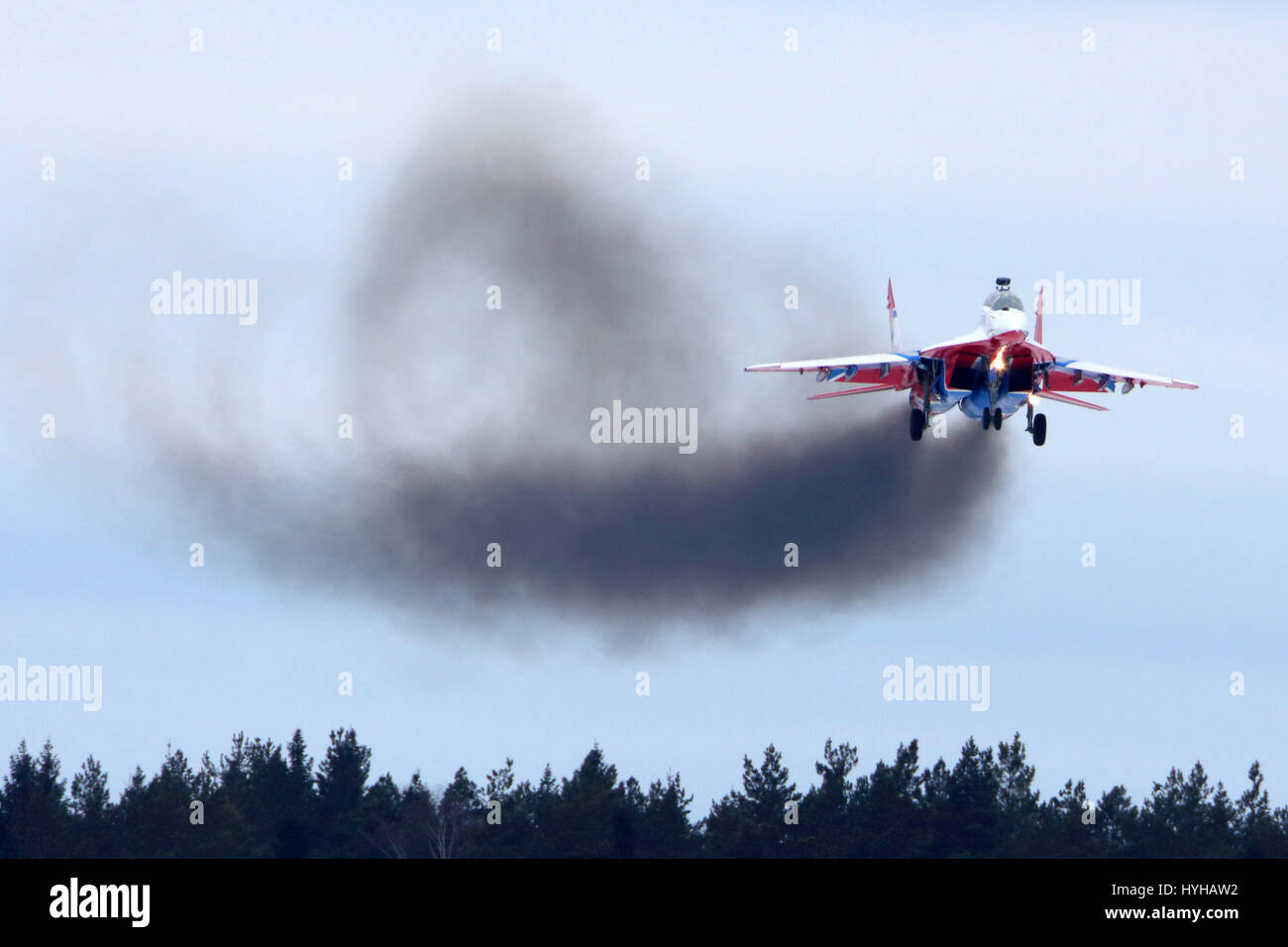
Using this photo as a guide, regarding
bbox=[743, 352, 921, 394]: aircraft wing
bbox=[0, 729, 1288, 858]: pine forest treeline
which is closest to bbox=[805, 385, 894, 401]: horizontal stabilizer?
bbox=[743, 352, 921, 394]: aircraft wing

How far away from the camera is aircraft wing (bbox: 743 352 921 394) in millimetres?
97750

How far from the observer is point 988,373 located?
90375mm

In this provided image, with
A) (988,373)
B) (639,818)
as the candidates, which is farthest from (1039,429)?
(639,818)

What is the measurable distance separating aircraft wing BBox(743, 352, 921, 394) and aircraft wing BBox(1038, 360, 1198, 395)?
603cm

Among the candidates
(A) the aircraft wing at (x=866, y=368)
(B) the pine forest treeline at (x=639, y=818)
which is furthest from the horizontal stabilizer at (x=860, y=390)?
(B) the pine forest treeline at (x=639, y=818)

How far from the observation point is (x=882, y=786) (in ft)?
504

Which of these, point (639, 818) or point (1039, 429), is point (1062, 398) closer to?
point (1039, 429)

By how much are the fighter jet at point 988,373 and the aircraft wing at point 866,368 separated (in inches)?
1.6

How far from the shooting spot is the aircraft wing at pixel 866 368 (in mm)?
97750

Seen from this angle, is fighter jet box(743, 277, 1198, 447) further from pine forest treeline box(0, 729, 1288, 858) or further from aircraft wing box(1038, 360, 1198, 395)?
pine forest treeline box(0, 729, 1288, 858)

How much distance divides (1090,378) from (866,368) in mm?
9576
